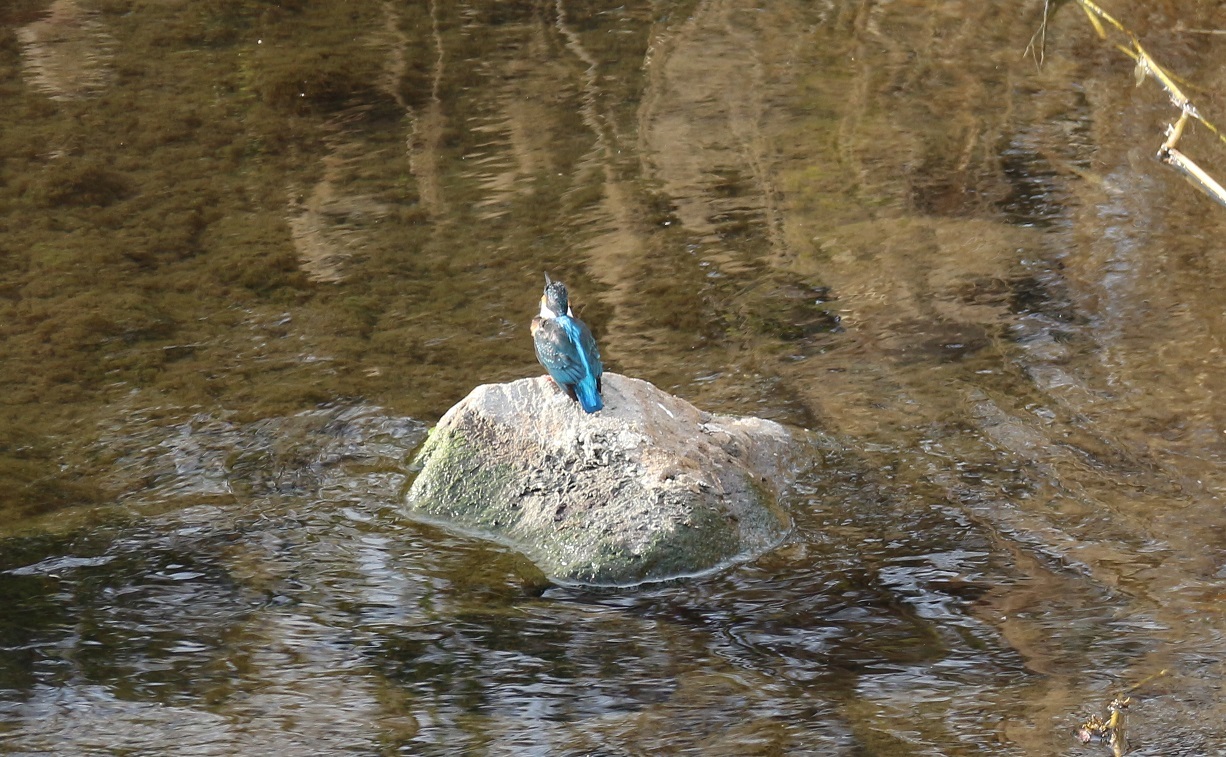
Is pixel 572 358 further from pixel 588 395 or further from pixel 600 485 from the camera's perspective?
pixel 600 485

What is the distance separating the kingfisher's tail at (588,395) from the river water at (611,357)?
587 millimetres

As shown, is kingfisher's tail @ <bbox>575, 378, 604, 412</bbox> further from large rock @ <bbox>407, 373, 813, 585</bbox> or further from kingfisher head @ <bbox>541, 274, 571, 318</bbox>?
kingfisher head @ <bbox>541, 274, 571, 318</bbox>

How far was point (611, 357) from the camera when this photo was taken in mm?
6004

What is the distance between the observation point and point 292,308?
6.43m

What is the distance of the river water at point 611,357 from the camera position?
3.79m

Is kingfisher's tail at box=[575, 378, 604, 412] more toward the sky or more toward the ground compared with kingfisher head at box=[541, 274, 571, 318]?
more toward the ground

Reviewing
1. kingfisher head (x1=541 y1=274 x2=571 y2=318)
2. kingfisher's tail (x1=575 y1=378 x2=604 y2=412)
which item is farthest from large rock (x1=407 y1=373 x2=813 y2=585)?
kingfisher head (x1=541 y1=274 x2=571 y2=318)

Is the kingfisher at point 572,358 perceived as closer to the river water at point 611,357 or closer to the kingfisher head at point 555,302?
the kingfisher head at point 555,302

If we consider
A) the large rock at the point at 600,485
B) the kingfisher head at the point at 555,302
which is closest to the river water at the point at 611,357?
the large rock at the point at 600,485

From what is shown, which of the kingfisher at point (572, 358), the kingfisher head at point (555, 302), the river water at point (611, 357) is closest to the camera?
the river water at point (611, 357)

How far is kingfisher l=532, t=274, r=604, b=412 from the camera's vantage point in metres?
4.27

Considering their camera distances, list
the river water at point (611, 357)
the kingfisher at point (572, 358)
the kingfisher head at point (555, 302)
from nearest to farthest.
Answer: the river water at point (611, 357), the kingfisher at point (572, 358), the kingfisher head at point (555, 302)

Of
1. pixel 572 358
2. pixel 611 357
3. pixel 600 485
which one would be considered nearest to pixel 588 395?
pixel 572 358

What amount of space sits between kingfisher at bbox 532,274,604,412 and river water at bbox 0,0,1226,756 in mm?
621
